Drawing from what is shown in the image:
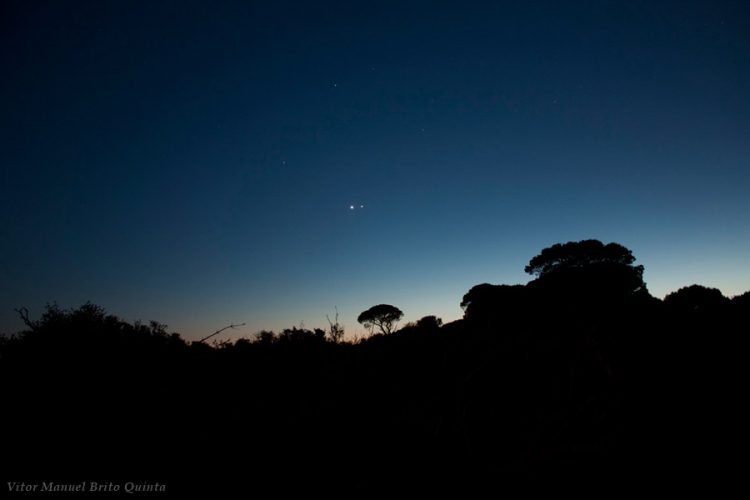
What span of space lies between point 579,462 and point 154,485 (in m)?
4.47

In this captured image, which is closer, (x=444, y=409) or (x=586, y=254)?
(x=444, y=409)

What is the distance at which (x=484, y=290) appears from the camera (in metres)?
30.0

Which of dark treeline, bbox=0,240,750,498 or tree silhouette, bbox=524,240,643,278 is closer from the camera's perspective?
dark treeline, bbox=0,240,750,498

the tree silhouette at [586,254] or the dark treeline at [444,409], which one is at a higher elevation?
the tree silhouette at [586,254]

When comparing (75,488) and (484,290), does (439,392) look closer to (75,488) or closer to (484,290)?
(75,488)

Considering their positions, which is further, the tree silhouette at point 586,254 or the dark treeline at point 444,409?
the tree silhouette at point 586,254

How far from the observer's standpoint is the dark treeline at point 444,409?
2375 millimetres

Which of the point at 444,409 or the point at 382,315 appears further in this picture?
the point at 382,315

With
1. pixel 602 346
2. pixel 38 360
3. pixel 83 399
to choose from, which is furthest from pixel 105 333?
pixel 602 346

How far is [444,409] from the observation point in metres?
3.14

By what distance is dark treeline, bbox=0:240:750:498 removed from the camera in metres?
2.38

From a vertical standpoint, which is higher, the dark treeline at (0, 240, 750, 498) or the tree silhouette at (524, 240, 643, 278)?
the tree silhouette at (524, 240, 643, 278)

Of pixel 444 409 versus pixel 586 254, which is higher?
pixel 586 254

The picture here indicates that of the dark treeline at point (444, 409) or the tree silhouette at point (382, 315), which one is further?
the tree silhouette at point (382, 315)
